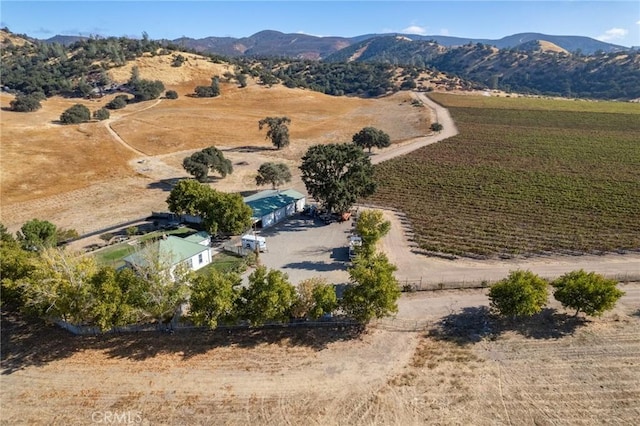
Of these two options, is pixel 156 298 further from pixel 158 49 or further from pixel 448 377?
pixel 158 49

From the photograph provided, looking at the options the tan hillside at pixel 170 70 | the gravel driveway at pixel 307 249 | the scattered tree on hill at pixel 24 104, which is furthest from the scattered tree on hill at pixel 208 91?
the gravel driveway at pixel 307 249

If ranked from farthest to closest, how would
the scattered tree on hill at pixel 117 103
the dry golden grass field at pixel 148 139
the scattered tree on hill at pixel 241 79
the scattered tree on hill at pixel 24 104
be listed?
the scattered tree on hill at pixel 241 79
the scattered tree on hill at pixel 117 103
the scattered tree on hill at pixel 24 104
the dry golden grass field at pixel 148 139

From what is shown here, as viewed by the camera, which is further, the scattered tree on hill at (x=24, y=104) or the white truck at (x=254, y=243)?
the scattered tree on hill at (x=24, y=104)

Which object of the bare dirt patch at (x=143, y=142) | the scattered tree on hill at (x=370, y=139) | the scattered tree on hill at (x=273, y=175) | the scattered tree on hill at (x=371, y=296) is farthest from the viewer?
the scattered tree on hill at (x=370, y=139)

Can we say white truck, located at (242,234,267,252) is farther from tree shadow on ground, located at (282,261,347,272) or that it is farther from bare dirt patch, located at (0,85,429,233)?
bare dirt patch, located at (0,85,429,233)

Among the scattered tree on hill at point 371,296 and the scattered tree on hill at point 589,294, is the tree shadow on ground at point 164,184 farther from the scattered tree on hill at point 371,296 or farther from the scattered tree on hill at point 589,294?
the scattered tree on hill at point 589,294

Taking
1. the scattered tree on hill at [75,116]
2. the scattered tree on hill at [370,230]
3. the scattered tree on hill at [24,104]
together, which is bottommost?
the scattered tree on hill at [370,230]

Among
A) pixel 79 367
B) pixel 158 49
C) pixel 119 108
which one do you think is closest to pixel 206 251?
pixel 79 367
